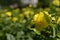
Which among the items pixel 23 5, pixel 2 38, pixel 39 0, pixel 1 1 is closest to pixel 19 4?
pixel 23 5

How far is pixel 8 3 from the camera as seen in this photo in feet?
16.4

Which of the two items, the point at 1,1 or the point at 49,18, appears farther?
the point at 1,1

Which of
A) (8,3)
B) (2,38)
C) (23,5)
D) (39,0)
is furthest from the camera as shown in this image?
(8,3)

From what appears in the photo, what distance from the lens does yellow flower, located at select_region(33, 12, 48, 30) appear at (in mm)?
1808

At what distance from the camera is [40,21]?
1.82m

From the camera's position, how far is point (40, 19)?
1.81 metres

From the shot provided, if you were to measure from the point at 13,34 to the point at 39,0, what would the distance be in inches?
104

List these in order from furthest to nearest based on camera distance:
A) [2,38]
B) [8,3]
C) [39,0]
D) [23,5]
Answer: [8,3]
[39,0]
[23,5]
[2,38]

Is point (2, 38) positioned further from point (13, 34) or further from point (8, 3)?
point (8, 3)

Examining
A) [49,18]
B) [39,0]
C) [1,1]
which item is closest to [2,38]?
[49,18]

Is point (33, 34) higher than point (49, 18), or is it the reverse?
point (49, 18)

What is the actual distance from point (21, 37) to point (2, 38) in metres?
0.24

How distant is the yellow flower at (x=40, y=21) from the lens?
1808 mm

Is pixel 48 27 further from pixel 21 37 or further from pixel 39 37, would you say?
pixel 21 37
